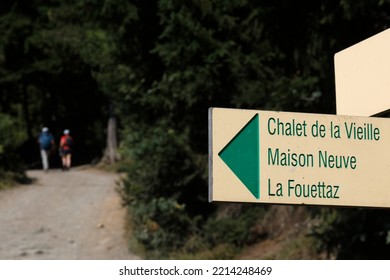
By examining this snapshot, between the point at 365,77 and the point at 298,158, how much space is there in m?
0.69

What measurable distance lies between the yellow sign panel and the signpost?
0.68 feet

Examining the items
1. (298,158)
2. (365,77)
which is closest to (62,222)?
(365,77)

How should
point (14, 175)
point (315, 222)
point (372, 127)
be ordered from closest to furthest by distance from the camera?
1. point (372, 127)
2. point (315, 222)
3. point (14, 175)

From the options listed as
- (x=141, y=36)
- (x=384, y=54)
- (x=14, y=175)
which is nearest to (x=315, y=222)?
(x=141, y=36)

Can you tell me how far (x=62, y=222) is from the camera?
17.9 metres

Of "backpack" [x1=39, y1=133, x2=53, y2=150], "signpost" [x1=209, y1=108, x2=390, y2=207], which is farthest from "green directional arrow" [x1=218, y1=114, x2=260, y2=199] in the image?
"backpack" [x1=39, y1=133, x2=53, y2=150]

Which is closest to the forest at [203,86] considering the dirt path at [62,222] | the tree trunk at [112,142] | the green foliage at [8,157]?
the dirt path at [62,222]

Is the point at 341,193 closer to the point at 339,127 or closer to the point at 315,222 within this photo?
the point at 339,127

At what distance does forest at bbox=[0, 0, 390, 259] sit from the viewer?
511 inches

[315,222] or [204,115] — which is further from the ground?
[204,115]

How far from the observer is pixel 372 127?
4.06 meters

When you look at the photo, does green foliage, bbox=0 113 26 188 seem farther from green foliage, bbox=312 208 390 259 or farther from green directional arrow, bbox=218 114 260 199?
green directional arrow, bbox=218 114 260 199

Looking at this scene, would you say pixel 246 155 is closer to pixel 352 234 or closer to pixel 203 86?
pixel 352 234

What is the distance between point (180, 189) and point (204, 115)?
1.40 meters
